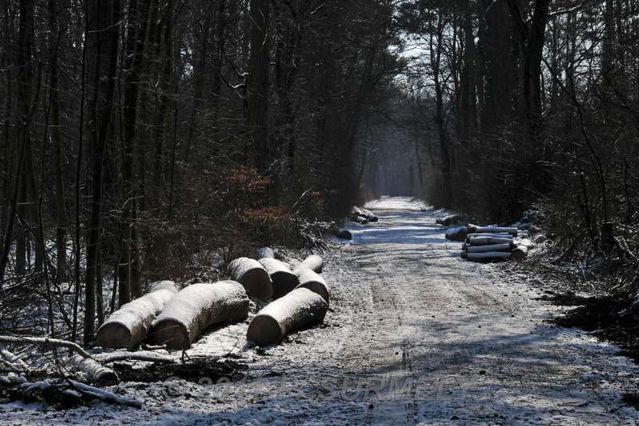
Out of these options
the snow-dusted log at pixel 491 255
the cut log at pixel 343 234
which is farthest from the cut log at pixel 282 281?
the cut log at pixel 343 234

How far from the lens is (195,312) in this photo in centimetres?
853

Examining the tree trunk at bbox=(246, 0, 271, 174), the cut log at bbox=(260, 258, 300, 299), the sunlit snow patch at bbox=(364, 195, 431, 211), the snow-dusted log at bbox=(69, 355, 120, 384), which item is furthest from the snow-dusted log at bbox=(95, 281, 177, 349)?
the sunlit snow patch at bbox=(364, 195, 431, 211)

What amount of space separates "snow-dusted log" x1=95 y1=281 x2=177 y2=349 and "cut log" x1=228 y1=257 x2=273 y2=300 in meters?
2.81

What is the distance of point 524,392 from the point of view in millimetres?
6086

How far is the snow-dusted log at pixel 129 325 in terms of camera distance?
24.8ft

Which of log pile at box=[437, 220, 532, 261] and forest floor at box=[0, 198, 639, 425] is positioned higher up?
log pile at box=[437, 220, 532, 261]

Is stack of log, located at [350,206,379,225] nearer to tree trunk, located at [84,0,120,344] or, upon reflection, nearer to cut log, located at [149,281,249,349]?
cut log, located at [149,281,249,349]

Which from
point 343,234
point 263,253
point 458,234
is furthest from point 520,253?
point 343,234

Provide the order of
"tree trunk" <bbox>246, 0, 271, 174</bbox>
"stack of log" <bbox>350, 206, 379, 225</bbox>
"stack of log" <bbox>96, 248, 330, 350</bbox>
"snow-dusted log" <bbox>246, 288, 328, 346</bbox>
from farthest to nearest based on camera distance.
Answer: "stack of log" <bbox>350, 206, 379, 225</bbox>, "tree trunk" <bbox>246, 0, 271, 174</bbox>, "snow-dusted log" <bbox>246, 288, 328, 346</bbox>, "stack of log" <bbox>96, 248, 330, 350</bbox>

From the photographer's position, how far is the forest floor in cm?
541

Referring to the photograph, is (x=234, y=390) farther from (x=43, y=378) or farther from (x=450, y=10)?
(x=450, y=10)

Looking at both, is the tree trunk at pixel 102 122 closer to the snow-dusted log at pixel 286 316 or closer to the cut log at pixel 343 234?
the snow-dusted log at pixel 286 316

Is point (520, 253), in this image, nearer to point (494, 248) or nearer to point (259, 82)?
point (494, 248)

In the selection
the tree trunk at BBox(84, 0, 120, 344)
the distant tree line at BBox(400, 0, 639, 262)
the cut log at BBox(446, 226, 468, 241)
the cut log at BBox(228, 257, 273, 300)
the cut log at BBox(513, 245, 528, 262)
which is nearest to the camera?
the tree trunk at BBox(84, 0, 120, 344)
